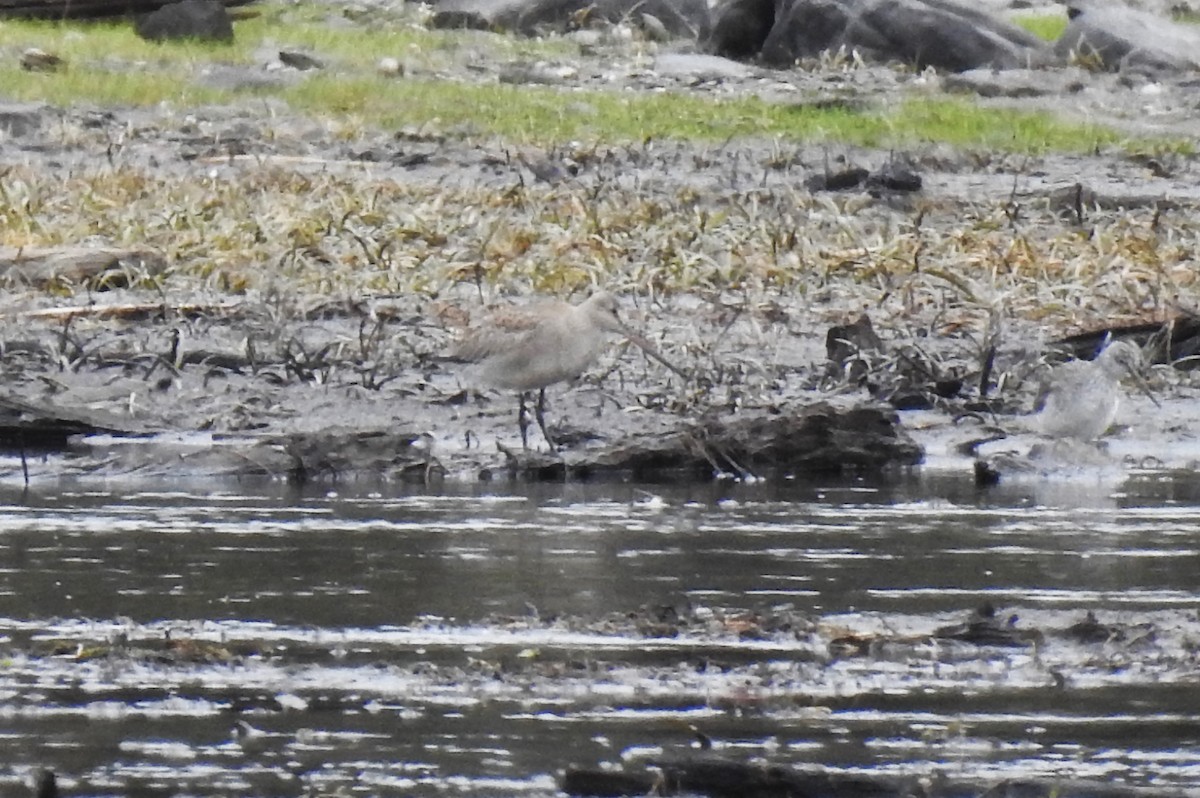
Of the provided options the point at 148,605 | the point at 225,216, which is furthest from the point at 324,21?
the point at 148,605

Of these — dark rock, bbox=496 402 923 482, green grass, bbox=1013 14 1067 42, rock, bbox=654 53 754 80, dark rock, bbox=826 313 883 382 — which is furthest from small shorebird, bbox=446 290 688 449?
green grass, bbox=1013 14 1067 42

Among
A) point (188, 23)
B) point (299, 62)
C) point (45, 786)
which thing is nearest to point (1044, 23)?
point (188, 23)

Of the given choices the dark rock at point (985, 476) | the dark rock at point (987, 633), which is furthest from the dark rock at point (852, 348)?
the dark rock at point (987, 633)

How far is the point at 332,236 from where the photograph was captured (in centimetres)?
1287

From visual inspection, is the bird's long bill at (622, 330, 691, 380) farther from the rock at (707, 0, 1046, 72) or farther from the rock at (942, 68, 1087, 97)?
the rock at (707, 0, 1046, 72)

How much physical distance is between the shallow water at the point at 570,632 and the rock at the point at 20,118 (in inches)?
351

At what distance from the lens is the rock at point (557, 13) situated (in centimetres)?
2602

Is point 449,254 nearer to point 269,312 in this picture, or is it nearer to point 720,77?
point 269,312

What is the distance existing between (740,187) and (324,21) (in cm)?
1229

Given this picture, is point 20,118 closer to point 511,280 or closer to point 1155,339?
point 511,280

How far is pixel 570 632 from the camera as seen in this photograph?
6.05 meters

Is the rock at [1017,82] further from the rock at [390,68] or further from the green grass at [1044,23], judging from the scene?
the green grass at [1044,23]

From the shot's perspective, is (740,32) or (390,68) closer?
(390,68)

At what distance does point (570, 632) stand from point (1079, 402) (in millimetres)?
3578
